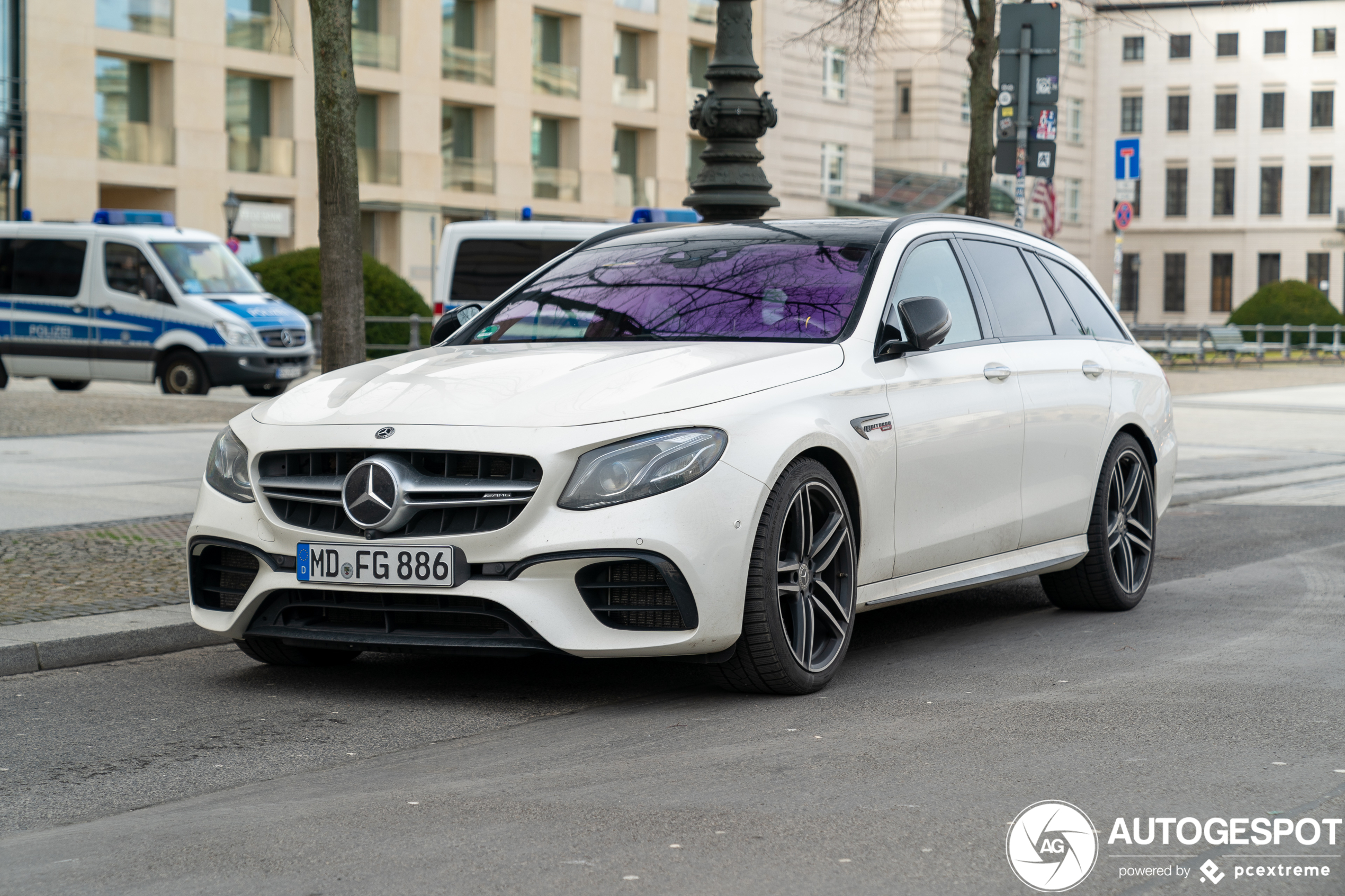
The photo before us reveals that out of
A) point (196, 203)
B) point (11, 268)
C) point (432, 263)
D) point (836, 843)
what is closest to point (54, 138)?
point (196, 203)

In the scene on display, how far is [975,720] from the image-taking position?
5.48 m

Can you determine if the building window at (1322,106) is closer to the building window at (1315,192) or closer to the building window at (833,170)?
the building window at (1315,192)

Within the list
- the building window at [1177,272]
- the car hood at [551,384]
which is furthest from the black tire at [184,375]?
the building window at [1177,272]

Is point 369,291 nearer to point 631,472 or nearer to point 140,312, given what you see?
point 140,312

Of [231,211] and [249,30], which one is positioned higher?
[249,30]

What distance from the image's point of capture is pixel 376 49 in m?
46.6

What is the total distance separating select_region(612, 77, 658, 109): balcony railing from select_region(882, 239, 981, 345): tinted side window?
46.7 metres

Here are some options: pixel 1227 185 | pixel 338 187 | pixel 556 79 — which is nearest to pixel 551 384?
pixel 338 187

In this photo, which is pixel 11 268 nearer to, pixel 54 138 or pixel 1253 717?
pixel 54 138

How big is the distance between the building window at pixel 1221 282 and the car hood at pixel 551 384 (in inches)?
3283

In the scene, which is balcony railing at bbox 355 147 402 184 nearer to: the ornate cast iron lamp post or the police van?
the police van

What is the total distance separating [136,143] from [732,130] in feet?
112

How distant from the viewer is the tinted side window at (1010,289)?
24.2 ft

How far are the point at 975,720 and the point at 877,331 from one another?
5.18 ft
